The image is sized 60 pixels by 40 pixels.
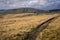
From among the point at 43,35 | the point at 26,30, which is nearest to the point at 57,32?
the point at 43,35

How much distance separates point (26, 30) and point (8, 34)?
2.02m

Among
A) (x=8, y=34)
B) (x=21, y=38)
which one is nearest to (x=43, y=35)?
(x=21, y=38)

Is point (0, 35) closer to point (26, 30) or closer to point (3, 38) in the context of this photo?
point (3, 38)

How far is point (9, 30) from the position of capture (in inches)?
694

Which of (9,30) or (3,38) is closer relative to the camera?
(3,38)

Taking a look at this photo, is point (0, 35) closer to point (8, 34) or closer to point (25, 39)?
point (8, 34)

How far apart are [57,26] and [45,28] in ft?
5.06

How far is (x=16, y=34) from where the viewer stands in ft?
53.6

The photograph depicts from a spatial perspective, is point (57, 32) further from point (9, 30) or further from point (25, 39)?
point (9, 30)

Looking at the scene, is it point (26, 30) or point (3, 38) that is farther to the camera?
point (26, 30)

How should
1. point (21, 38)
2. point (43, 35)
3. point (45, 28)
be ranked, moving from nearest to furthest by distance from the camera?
point (21, 38), point (43, 35), point (45, 28)

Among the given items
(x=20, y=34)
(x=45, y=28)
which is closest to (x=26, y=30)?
(x=20, y=34)

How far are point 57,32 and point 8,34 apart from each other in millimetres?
5371

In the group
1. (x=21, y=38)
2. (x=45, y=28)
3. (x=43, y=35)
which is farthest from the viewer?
(x=45, y=28)
